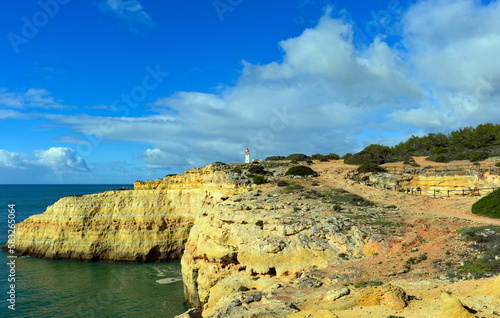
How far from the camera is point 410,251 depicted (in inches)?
684

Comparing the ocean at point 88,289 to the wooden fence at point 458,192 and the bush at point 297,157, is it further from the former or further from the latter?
the bush at point 297,157

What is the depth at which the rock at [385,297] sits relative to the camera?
448 inches

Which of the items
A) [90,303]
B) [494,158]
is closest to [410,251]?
[90,303]

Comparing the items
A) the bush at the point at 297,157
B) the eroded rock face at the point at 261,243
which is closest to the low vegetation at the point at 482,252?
the eroded rock face at the point at 261,243

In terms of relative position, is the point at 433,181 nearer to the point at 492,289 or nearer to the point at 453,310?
the point at 492,289

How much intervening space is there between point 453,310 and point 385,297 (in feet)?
8.65

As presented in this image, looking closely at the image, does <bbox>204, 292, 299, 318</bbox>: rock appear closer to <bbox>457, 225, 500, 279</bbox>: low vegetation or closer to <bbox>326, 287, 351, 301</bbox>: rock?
<bbox>326, 287, 351, 301</bbox>: rock

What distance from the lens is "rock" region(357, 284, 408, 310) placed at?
11379mm

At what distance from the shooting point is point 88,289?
93.0 feet

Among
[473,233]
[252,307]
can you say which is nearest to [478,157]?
[473,233]

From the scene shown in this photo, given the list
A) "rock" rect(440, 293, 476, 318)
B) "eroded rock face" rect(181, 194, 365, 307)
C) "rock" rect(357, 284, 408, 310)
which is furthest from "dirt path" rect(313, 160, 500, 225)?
"rock" rect(440, 293, 476, 318)

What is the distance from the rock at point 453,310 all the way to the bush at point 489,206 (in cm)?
1788

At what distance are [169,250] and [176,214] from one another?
5.00 m

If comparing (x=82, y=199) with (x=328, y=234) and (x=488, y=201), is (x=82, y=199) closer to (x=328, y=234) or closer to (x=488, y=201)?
(x=328, y=234)
